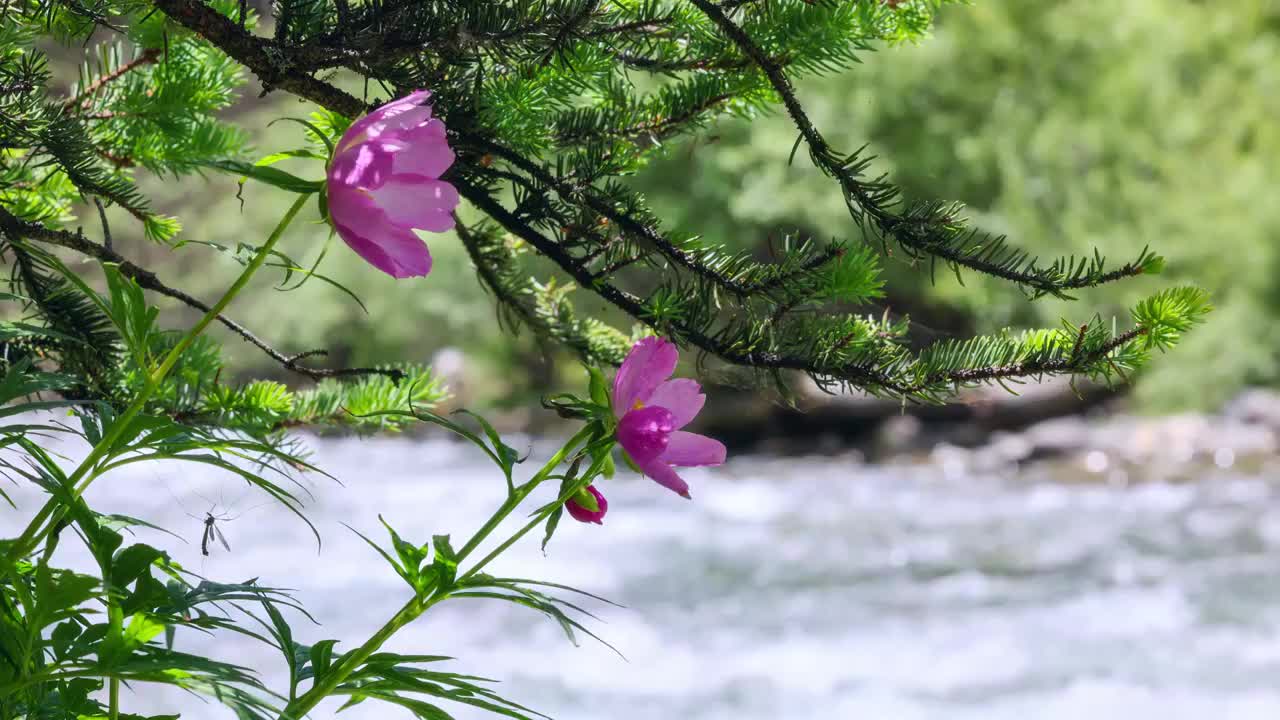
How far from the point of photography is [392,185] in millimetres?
321

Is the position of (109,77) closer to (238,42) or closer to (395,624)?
(238,42)

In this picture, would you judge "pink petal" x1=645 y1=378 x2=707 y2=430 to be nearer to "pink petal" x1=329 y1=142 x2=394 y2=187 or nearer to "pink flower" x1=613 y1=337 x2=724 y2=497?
"pink flower" x1=613 y1=337 x2=724 y2=497

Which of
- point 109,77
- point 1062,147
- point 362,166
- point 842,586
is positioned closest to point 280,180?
point 362,166

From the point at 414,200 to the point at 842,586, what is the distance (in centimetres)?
247

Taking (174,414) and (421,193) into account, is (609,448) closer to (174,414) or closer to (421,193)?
(421,193)

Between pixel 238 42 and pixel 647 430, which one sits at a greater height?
pixel 238 42

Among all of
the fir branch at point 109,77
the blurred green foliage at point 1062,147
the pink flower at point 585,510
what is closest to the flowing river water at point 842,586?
the fir branch at point 109,77

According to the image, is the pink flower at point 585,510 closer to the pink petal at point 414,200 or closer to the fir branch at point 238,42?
the pink petal at point 414,200

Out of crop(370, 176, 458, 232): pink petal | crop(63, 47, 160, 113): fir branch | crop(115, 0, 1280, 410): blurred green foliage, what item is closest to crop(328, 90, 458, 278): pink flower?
crop(370, 176, 458, 232): pink petal

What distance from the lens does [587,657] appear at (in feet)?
7.27

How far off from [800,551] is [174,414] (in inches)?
97.0

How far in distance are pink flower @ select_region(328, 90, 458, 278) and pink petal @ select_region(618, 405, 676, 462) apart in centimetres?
7

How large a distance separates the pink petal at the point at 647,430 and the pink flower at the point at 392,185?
0.07 meters

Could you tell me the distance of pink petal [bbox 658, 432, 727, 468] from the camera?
1.15 ft
